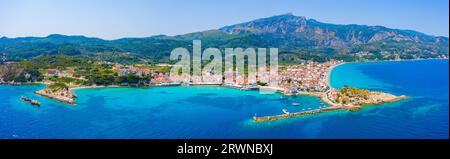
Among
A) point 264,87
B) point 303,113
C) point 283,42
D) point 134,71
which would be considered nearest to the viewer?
point 303,113

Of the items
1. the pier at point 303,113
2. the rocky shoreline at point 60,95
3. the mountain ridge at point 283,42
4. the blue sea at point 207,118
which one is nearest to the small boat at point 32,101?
the blue sea at point 207,118

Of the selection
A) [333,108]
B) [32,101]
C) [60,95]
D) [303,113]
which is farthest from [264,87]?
[32,101]

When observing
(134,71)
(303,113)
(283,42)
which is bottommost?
(303,113)

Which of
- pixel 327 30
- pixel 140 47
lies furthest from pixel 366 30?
pixel 140 47

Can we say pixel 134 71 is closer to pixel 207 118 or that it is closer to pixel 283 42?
pixel 207 118

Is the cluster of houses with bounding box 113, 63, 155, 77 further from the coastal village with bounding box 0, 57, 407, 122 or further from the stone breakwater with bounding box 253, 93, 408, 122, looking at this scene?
the stone breakwater with bounding box 253, 93, 408, 122

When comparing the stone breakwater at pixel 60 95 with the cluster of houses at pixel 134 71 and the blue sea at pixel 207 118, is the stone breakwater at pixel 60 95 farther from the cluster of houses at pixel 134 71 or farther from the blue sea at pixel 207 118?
the cluster of houses at pixel 134 71

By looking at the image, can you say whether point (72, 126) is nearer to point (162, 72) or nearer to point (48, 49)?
point (162, 72)
